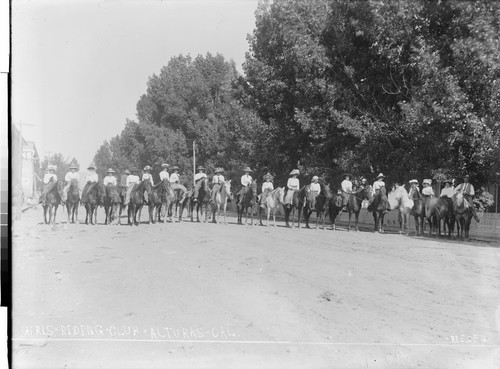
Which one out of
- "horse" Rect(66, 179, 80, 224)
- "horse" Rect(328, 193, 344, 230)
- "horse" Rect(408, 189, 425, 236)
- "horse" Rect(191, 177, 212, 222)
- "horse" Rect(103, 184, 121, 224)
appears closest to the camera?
"horse" Rect(66, 179, 80, 224)

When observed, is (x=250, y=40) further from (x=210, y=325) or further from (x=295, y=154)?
(x=210, y=325)

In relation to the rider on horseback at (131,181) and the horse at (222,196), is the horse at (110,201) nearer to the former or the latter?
the rider on horseback at (131,181)

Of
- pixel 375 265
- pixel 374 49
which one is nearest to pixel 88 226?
pixel 375 265

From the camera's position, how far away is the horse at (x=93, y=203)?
8141 millimetres

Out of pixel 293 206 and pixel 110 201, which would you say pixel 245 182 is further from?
pixel 110 201

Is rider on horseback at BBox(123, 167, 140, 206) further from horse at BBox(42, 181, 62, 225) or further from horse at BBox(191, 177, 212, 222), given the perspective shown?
horse at BBox(42, 181, 62, 225)

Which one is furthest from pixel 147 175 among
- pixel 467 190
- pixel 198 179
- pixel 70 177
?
pixel 467 190

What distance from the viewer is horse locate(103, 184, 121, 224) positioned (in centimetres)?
866

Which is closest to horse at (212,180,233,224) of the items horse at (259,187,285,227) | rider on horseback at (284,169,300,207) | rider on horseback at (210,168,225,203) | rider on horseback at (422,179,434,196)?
rider on horseback at (210,168,225,203)

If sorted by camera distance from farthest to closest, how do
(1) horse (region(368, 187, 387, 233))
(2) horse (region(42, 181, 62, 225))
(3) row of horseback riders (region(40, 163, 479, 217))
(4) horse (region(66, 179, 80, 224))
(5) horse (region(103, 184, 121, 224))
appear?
(1) horse (region(368, 187, 387, 233)) < (5) horse (region(103, 184, 121, 224)) < (4) horse (region(66, 179, 80, 224)) < (3) row of horseback riders (region(40, 163, 479, 217)) < (2) horse (region(42, 181, 62, 225))

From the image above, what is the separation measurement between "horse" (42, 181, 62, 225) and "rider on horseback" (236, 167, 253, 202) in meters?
3.64

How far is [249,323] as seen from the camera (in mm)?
5703

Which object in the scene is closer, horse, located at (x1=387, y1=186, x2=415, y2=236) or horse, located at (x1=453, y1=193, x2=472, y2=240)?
horse, located at (x1=387, y1=186, x2=415, y2=236)

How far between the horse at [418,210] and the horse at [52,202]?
6.28 metres
